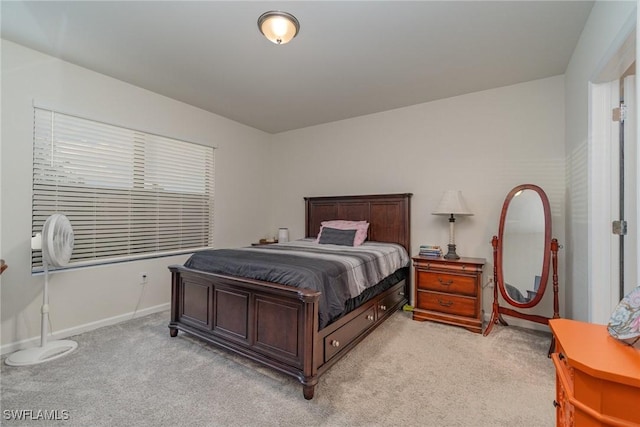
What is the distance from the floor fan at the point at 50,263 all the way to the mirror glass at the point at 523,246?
4070 mm

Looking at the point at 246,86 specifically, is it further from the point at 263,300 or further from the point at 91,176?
the point at 263,300

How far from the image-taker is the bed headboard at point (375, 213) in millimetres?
3684

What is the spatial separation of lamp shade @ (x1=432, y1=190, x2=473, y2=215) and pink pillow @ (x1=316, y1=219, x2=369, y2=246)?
962 mm

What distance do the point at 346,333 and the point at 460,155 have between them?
8.31ft

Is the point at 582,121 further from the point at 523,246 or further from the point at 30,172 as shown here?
the point at 30,172

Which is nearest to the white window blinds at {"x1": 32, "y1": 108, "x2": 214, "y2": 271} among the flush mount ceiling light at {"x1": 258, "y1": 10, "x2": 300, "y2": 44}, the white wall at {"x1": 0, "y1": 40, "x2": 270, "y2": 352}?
the white wall at {"x1": 0, "y1": 40, "x2": 270, "y2": 352}

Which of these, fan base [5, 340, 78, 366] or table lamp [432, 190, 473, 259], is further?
table lamp [432, 190, 473, 259]

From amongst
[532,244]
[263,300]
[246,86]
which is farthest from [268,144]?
[532,244]

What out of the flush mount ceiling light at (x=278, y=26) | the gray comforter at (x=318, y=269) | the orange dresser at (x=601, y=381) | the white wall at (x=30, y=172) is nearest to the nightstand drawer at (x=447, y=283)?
the gray comforter at (x=318, y=269)

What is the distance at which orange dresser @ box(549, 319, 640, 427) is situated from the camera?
0.69 meters

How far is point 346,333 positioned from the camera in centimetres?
227

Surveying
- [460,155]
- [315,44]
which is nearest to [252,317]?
[315,44]

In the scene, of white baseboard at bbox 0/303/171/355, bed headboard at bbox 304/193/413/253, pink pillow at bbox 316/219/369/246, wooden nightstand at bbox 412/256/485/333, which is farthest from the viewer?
bed headboard at bbox 304/193/413/253

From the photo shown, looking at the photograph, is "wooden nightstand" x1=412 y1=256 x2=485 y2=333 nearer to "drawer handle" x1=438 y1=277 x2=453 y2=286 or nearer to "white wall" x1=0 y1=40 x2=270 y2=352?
"drawer handle" x1=438 y1=277 x2=453 y2=286
